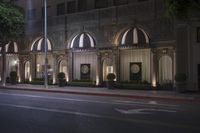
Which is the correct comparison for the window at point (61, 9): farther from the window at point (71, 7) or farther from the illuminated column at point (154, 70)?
the illuminated column at point (154, 70)

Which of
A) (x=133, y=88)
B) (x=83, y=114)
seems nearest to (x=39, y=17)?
(x=133, y=88)

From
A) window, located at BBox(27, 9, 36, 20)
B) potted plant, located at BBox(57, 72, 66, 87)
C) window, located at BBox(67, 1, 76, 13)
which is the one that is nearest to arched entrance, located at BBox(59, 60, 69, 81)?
potted plant, located at BBox(57, 72, 66, 87)

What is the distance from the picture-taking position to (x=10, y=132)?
10359 millimetres

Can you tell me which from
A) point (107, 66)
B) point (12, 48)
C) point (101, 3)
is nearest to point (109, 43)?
point (107, 66)

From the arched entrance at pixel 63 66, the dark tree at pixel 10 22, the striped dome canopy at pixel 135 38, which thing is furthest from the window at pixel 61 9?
the striped dome canopy at pixel 135 38

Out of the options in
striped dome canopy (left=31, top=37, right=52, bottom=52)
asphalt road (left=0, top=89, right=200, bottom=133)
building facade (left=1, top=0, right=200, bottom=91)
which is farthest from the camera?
striped dome canopy (left=31, top=37, right=52, bottom=52)

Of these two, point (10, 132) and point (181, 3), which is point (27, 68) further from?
point (10, 132)

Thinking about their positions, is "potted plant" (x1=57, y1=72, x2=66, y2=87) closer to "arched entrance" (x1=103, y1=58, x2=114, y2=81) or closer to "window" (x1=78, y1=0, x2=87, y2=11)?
"arched entrance" (x1=103, y1=58, x2=114, y2=81)

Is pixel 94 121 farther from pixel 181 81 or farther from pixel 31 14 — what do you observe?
pixel 31 14

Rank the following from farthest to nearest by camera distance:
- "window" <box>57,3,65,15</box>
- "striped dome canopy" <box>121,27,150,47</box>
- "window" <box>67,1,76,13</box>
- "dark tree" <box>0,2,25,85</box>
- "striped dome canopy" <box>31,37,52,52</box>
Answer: "striped dome canopy" <box>31,37,52,52</box>
"window" <box>57,3,65,15</box>
"window" <box>67,1,76,13</box>
"dark tree" <box>0,2,25,85</box>
"striped dome canopy" <box>121,27,150,47</box>

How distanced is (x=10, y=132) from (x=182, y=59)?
21.1 meters

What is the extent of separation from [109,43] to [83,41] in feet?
10.6

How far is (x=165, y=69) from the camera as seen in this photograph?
3130cm

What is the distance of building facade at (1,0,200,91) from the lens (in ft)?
96.5
